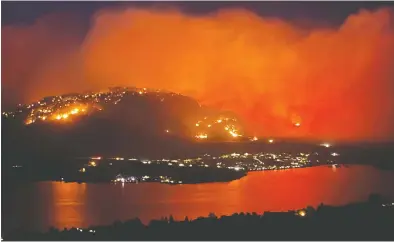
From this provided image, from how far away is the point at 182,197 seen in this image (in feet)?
45.9

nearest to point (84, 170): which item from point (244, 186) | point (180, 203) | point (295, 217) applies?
point (244, 186)

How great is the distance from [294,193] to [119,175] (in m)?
6.72

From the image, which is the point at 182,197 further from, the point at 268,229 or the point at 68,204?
the point at 268,229

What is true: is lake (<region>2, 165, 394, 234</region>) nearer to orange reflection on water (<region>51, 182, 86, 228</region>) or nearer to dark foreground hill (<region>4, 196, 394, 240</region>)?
orange reflection on water (<region>51, 182, 86, 228</region>)

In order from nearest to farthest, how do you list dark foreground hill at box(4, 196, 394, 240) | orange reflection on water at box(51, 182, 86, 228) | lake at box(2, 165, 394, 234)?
dark foreground hill at box(4, 196, 394, 240) → orange reflection on water at box(51, 182, 86, 228) → lake at box(2, 165, 394, 234)

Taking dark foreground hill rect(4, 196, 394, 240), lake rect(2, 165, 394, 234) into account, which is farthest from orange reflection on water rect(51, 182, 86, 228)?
dark foreground hill rect(4, 196, 394, 240)

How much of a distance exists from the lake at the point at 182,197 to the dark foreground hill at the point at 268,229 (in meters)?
3.36

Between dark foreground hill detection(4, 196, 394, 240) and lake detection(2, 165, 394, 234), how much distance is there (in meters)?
3.36

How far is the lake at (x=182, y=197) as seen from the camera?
10.8 m

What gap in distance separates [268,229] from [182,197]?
8.72 m

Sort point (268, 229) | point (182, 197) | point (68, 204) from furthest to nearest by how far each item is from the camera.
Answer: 1. point (182, 197)
2. point (68, 204)
3. point (268, 229)

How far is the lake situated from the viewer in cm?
1075

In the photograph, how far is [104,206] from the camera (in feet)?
41.0

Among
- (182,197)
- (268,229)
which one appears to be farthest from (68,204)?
(268,229)
